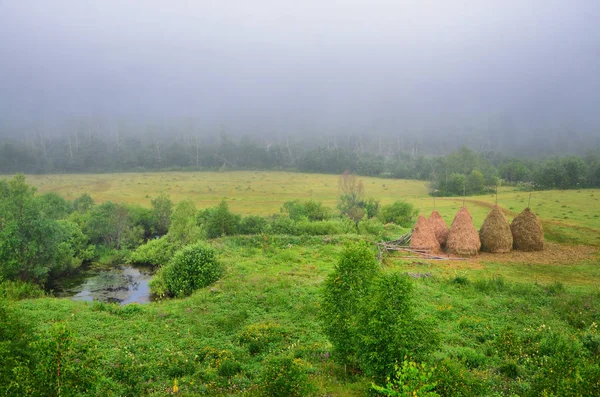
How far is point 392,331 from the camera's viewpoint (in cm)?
1041

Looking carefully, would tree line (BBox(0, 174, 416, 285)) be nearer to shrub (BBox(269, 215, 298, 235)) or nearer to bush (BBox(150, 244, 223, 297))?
shrub (BBox(269, 215, 298, 235))

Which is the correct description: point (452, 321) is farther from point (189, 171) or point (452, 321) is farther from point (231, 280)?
point (189, 171)

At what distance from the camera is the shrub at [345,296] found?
42.0 ft

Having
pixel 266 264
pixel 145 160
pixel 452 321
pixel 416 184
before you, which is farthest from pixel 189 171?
pixel 452 321

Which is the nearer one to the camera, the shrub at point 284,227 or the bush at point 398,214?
the shrub at point 284,227

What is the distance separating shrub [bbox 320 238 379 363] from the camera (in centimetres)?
1279

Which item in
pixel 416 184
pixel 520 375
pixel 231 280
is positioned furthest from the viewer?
pixel 416 184

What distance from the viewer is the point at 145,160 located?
4621 inches

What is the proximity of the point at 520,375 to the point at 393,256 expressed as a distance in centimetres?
1922

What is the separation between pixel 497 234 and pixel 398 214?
1995cm

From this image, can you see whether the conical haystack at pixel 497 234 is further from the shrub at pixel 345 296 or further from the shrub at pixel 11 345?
the shrub at pixel 11 345

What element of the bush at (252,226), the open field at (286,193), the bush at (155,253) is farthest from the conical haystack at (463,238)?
the bush at (155,253)

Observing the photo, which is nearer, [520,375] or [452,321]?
[520,375]

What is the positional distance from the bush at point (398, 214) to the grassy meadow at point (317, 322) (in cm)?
1233
